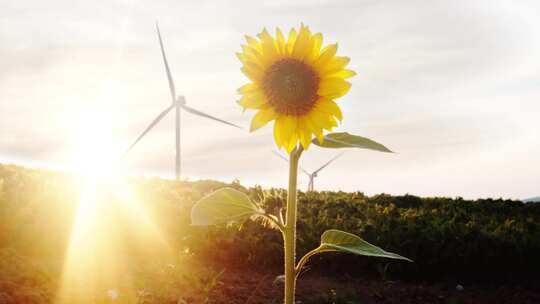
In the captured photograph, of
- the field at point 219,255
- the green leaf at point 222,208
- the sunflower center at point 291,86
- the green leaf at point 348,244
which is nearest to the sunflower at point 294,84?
the sunflower center at point 291,86

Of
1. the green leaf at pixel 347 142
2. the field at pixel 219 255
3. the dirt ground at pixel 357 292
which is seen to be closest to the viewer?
the green leaf at pixel 347 142

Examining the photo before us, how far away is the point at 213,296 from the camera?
4.93 metres

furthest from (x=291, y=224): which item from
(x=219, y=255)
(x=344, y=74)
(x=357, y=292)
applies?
(x=219, y=255)

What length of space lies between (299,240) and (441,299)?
1.94 metres

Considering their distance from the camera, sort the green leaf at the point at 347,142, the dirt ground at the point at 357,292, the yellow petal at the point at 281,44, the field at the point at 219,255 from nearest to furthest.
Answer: the green leaf at the point at 347,142, the yellow petal at the point at 281,44, the field at the point at 219,255, the dirt ground at the point at 357,292

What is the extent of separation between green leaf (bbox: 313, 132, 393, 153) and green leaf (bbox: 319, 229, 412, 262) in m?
0.42

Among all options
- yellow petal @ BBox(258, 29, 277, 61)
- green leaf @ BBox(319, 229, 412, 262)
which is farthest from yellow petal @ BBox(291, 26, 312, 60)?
green leaf @ BBox(319, 229, 412, 262)

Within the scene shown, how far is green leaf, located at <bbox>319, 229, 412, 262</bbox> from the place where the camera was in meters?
2.32

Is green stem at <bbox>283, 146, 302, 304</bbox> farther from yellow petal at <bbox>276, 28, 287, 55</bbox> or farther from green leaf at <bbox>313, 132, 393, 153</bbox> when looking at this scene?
yellow petal at <bbox>276, 28, 287, 55</bbox>

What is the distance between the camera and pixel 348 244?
2.44 metres

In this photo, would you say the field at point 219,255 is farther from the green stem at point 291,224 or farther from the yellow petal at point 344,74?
the yellow petal at point 344,74

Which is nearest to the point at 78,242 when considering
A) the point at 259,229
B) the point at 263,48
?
the point at 259,229

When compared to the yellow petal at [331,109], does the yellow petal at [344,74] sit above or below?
above

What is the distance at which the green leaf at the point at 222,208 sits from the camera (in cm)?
240
